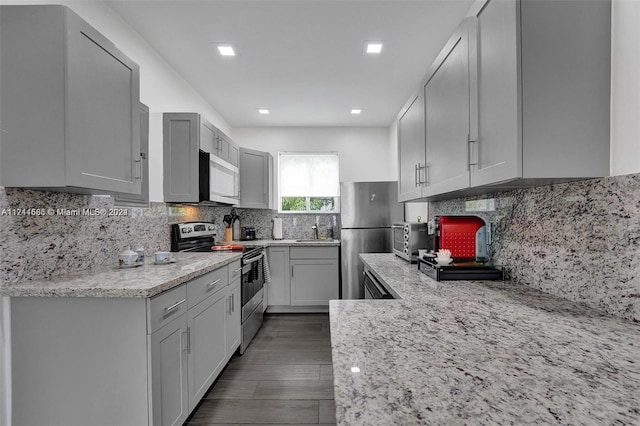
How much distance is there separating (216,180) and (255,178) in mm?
1245

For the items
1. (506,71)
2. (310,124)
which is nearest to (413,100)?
(506,71)

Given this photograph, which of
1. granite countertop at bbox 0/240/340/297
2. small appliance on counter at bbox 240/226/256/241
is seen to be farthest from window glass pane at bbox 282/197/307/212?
granite countertop at bbox 0/240/340/297

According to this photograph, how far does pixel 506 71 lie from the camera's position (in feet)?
3.56

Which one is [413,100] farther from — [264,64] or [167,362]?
[167,362]

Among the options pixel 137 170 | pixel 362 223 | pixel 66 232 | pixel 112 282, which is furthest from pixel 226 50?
pixel 362 223

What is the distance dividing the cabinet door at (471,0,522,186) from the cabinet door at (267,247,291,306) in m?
3.07

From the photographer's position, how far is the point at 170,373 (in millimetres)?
1612

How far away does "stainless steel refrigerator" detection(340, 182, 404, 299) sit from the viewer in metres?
4.13

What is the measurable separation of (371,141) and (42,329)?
4.38 metres

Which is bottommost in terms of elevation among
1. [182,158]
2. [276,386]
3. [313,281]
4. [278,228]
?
[276,386]

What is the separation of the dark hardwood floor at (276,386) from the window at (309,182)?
2.10 m

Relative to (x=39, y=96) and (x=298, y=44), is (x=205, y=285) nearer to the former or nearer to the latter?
(x=39, y=96)

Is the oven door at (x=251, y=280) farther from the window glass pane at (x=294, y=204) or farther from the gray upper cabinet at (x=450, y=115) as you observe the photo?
the gray upper cabinet at (x=450, y=115)

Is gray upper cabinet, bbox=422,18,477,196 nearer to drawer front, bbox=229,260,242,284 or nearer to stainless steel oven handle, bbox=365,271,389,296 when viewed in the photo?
stainless steel oven handle, bbox=365,271,389,296
